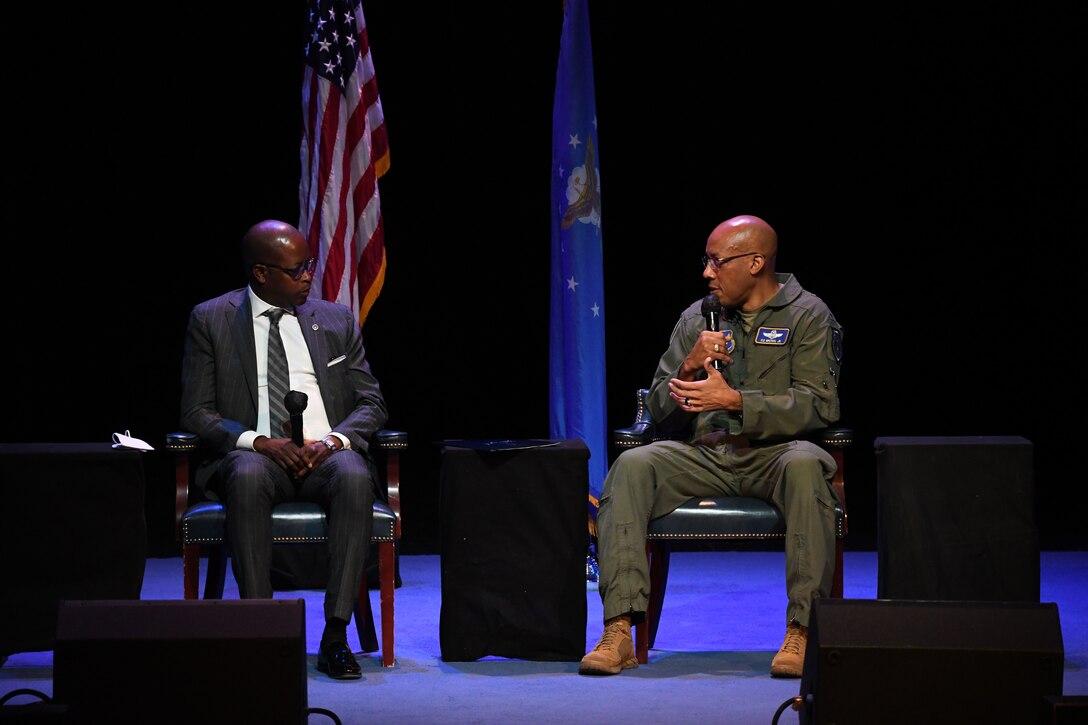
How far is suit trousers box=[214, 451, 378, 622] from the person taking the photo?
12.2 feet

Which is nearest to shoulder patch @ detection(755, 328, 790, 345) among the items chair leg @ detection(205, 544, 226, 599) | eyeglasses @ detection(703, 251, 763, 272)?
eyeglasses @ detection(703, 251, 763, 272)

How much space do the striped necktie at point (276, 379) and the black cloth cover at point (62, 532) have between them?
47 centimetres

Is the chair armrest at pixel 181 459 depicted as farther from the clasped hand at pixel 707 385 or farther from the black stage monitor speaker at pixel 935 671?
the black stage monitor speaker at pixel 935 671

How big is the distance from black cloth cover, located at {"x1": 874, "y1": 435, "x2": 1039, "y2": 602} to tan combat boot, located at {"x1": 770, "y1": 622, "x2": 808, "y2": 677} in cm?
38

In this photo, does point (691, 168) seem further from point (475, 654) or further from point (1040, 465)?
point (475, 654)

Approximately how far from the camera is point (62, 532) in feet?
12.4

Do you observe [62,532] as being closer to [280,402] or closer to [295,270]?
[280,402]

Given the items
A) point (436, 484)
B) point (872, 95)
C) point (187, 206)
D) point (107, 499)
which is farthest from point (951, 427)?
point (107, 499)

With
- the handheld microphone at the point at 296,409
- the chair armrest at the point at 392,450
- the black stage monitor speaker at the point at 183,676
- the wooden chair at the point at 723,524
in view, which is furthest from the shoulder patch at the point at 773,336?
the black stage monitor speaker at the point at 183,676

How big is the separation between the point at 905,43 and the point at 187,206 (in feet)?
11.9

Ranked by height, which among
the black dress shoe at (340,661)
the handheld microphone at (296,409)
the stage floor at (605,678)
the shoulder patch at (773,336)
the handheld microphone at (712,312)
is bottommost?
the stage floor at (605,678)

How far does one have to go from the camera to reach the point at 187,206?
6812 mm

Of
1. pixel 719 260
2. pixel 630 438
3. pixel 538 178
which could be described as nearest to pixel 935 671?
pixel 630 438

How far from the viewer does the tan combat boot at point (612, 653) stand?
3.71 meters
